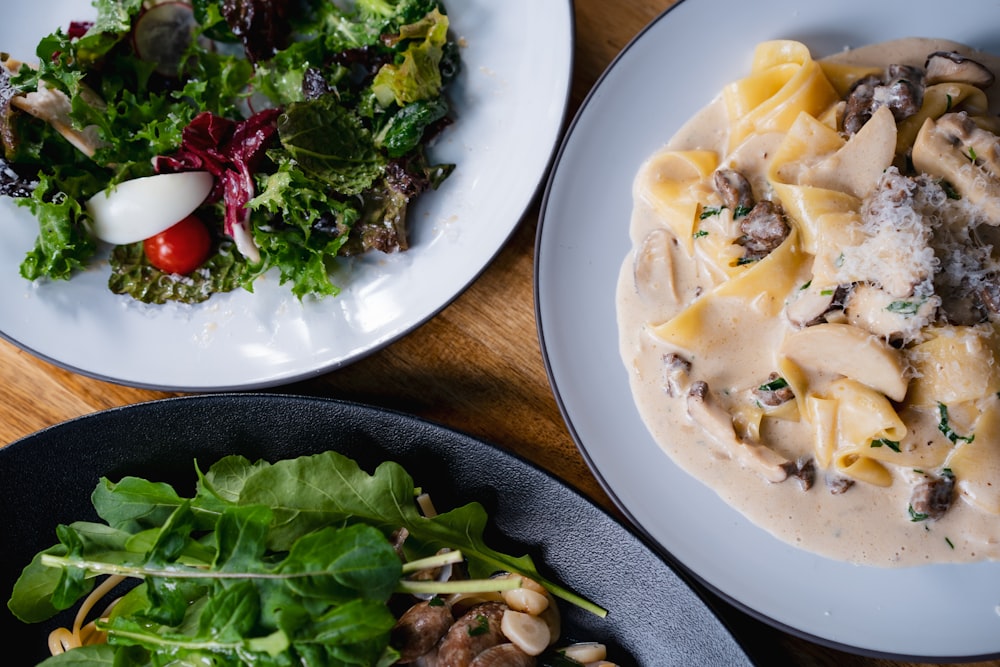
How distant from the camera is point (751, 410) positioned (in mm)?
2842

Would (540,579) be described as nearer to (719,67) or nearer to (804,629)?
(804,629)

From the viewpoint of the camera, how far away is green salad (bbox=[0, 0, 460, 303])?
9.75 feet

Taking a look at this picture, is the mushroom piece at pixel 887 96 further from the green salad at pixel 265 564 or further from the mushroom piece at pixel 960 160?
the green salad at pixel 265 564

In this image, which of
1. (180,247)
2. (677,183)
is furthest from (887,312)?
(180,247)

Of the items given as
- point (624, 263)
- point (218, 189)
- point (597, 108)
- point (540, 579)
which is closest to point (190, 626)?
point (540, 579)

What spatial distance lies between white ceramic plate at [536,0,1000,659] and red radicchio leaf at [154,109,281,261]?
1.13m

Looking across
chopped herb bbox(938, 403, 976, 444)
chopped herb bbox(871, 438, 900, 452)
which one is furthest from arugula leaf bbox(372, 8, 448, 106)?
chopped herb bbox(938, 403, 976, 444)

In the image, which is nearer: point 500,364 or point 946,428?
point 946,428

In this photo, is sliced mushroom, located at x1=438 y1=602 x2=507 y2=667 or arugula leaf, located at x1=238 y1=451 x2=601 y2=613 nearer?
arugula leaf, located at x1=238 y1=451 x2=601 y2=613

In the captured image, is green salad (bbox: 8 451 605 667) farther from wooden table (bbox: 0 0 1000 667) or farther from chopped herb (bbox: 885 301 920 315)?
chopped herb (bbox: 885 301 920 315)

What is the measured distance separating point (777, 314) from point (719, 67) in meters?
0.90

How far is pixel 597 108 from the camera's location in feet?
9.21

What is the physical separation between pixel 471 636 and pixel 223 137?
2.07 m

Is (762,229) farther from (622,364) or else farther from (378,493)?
(378,493)
